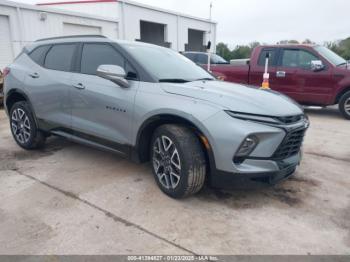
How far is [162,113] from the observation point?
322 cm

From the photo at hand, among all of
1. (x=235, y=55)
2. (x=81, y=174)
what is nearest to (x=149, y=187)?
(x=81, y=174)

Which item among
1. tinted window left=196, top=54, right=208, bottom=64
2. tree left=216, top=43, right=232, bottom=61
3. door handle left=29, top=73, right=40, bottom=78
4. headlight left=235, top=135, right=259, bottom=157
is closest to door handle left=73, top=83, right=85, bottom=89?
door handle left=29, top=73, right=40, bottom=78

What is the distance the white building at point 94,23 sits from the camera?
11758 millimetres

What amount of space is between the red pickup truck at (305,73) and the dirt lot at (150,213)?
3.71m

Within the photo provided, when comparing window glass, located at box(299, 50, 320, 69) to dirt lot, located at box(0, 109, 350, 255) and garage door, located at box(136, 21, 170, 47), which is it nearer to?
dirt lot, located at box(0, 109, 350, 255)

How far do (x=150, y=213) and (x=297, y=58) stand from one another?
6.47 m

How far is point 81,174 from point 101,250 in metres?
1.68

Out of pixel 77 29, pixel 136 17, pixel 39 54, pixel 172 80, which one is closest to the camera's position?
pixel 172 80

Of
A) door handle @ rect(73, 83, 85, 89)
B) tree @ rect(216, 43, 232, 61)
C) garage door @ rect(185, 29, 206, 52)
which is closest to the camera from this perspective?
door handle @ rect(73, 83, 85, 89)

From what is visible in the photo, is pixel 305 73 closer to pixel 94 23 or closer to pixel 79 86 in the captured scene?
pixel 79 86

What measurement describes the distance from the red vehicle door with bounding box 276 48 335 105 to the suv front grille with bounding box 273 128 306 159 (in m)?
4.97

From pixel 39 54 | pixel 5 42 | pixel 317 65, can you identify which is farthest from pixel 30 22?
pixel 317 65

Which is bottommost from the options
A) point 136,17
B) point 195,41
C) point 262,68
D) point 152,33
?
point 262,68

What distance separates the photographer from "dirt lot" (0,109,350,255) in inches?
101
